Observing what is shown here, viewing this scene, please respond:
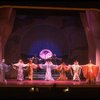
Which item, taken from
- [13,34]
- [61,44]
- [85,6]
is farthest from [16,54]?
[85,6]

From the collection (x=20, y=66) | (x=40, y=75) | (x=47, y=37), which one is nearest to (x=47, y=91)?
(x=20, y=66)

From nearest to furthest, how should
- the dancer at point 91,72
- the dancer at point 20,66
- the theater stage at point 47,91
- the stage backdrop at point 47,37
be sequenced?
the theater stage at point 47,91
the dancer at point 91,72
the dancer at point 20,66
the stage backdrop at point 47,37

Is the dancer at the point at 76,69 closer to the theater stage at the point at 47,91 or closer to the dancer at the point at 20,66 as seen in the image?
the dancer at the point at 20,66

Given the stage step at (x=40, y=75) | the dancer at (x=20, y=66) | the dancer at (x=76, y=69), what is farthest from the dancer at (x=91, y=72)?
the stage step at (x=40, y=75)

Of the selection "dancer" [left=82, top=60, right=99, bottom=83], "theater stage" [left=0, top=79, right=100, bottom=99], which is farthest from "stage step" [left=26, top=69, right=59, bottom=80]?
"theater stage" [left=0, top=79, right=100, bottom=99]

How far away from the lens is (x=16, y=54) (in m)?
18.3

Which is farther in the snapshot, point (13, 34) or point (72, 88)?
point (13, 34)

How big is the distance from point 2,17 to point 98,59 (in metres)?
4.83

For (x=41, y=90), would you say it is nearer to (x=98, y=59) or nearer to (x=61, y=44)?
(x=98, y=59)

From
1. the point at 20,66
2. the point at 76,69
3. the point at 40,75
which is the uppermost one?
the point at 20,66

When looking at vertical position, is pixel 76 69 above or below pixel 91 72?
above

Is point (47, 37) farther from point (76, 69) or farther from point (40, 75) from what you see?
point (76, 69)

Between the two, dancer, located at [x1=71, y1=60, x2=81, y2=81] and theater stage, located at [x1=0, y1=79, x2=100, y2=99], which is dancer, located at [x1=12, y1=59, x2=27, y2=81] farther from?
Answer: theater stage, located at [x1=0, y1=79, x2=100, y2=99]

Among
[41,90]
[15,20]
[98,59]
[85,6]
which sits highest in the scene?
[15,20]
